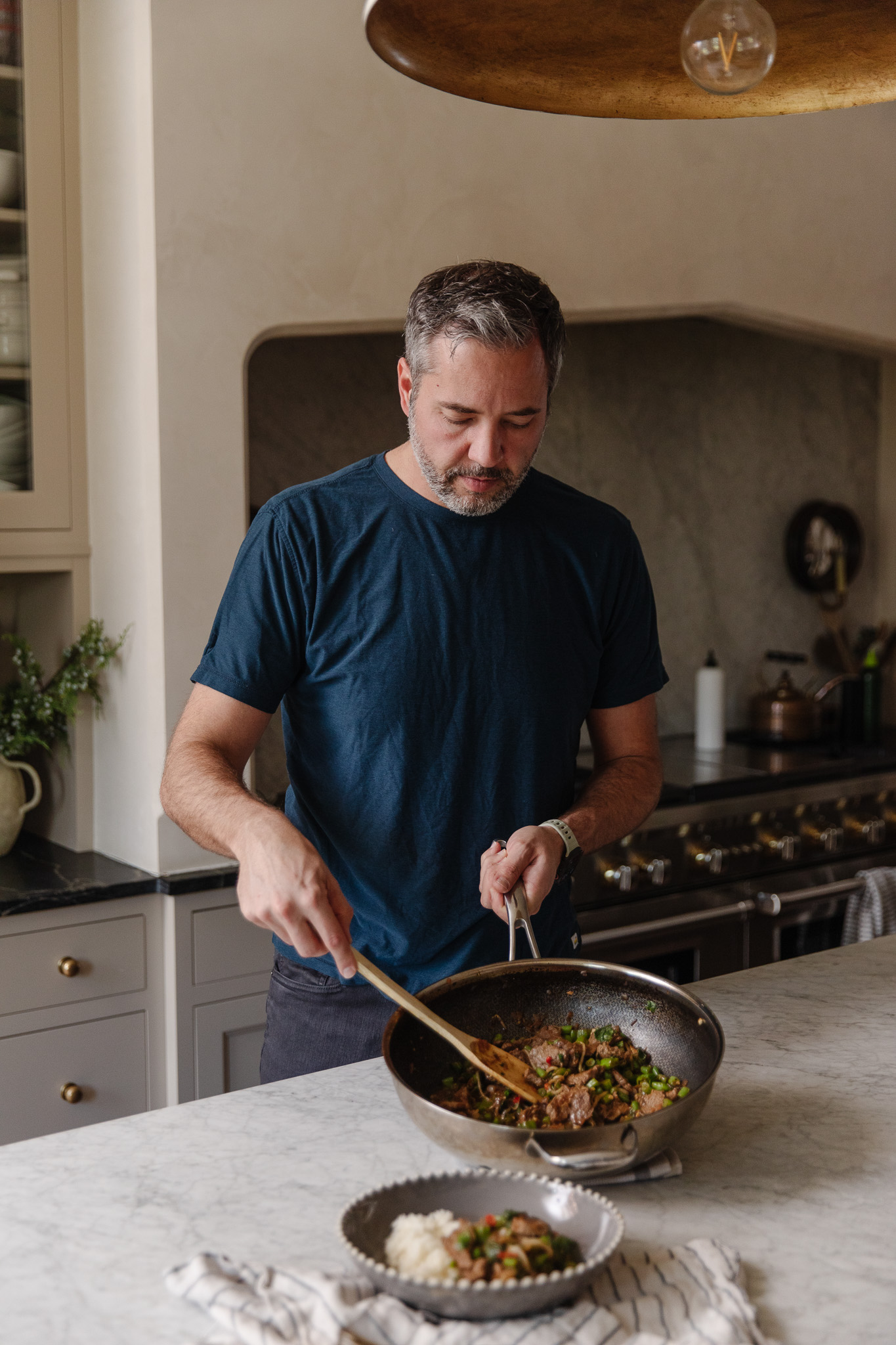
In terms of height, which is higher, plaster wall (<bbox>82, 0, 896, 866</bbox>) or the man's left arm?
plaster wall (<bbox>82, 0, 896, 866</bbox>)

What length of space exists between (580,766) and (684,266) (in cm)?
122

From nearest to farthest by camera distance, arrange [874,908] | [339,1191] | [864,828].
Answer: [339,1191] < [874,908] < [864,828]

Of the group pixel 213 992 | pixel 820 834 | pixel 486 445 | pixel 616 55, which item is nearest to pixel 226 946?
pixel 213 992

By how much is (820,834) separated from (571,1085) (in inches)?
86.3

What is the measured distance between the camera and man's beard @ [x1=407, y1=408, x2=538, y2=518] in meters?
1.59

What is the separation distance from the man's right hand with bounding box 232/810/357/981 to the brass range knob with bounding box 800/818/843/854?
7.27 feet

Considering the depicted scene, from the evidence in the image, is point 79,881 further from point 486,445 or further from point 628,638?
point 486,445

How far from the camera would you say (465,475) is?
160cm

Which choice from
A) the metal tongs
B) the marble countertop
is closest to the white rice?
the marble countertop

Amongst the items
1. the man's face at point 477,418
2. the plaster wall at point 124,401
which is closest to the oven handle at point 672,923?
the plaster wall at point 124,401

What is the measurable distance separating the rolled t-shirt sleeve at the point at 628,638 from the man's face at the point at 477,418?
263mm

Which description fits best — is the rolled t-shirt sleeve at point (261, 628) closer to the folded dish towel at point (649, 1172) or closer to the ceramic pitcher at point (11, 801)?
the folded dish towel at point (649, 1172)

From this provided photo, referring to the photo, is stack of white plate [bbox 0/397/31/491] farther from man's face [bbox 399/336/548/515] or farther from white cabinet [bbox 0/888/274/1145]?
man's face [bbox 399/336/548/515]

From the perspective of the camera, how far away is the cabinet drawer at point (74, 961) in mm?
2246
